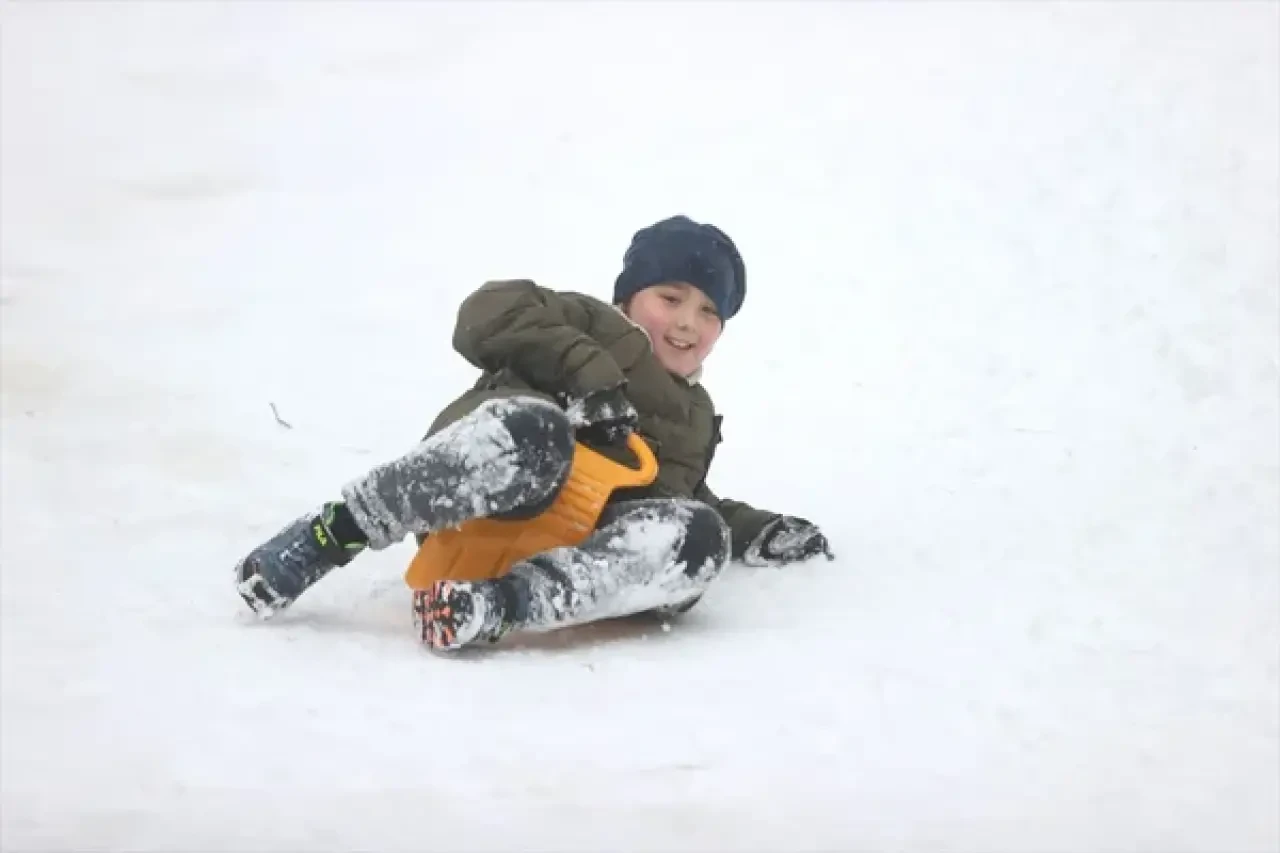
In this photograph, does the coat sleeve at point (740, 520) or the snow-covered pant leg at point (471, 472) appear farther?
the coat sleeve at point (740, 520)

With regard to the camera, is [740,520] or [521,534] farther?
[740,520]

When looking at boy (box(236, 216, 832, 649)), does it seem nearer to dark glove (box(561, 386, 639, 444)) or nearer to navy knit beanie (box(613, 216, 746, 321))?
dark glove (box(561, 386, 639, 444))

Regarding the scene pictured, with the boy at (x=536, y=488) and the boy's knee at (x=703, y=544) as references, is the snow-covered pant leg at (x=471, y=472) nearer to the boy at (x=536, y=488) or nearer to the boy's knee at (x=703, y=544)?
the boy at (x=536, y=488)

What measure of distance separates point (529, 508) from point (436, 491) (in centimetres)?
17

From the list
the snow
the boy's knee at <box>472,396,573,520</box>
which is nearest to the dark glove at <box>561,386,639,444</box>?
the boy's knee at <box>472,396,573,520</box>

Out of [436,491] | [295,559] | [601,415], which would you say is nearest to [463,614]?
[436,491]

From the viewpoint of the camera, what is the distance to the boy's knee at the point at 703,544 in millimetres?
2258

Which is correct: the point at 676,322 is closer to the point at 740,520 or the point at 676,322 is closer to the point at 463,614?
the point at 740,520

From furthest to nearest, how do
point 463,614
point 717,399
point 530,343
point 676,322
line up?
point 717,399 → point 676,322 → point 530,343 → point 463,614

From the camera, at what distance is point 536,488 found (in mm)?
2166

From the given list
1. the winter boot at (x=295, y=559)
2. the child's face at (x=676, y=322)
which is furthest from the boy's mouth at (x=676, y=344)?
the winter boot at (x=295, y=559)

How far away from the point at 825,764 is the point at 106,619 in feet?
3.52

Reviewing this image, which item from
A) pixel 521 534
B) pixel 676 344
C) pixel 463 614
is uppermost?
pixel 676 344

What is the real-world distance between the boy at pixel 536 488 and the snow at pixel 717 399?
0.27ft
